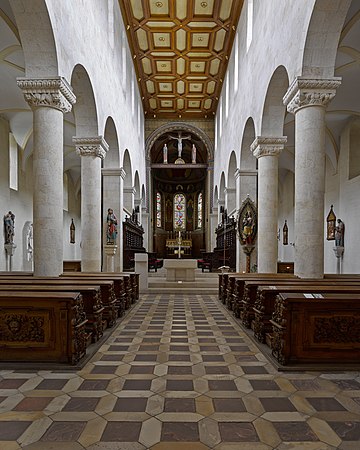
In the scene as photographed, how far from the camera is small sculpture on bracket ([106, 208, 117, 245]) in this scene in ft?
46.6

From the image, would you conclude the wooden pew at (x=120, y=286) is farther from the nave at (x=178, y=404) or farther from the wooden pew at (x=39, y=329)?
the wooden pew at (x=39, y=329)

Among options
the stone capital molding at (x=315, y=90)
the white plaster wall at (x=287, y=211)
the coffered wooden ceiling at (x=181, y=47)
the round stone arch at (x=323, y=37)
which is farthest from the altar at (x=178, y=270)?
the white plaster wall at (x=287, y=211)

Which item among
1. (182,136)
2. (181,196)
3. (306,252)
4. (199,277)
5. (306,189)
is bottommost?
(199,277)

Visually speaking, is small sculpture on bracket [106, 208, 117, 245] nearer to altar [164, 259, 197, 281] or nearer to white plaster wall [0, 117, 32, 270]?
altar [164, 259, 197, 281]

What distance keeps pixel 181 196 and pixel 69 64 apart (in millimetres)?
30295

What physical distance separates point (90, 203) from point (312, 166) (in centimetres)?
646

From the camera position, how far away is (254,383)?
4160mm

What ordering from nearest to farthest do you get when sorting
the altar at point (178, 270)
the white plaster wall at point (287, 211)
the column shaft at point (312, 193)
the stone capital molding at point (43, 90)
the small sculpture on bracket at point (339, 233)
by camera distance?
1. the stone capital molding at point (43, 90)
2. the column shaft at point (312, 193)
3. the altar at point (178, 270)
4. the small sculpture on bracket at point (339, 233)
5. the white plaster wall at point (287, 211)

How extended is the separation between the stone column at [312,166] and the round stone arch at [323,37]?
0.27 meters

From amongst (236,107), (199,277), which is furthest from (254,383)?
(236,107)

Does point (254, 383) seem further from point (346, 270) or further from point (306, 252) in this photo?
point (346, 270)

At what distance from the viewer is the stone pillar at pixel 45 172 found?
7777mm

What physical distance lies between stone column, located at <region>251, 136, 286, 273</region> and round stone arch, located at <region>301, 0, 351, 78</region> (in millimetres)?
3791

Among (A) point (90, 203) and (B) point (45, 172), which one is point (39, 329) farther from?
(A) point (90, 203)
